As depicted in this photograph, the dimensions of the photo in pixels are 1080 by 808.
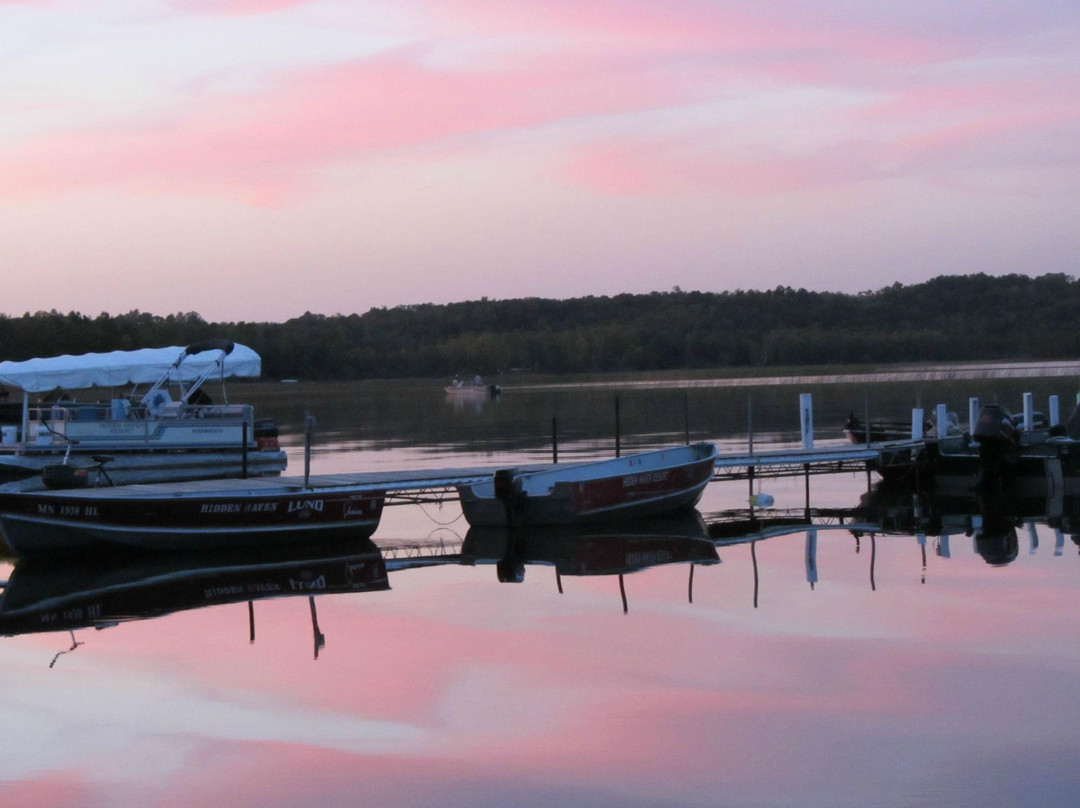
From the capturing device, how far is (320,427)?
61.3 meters

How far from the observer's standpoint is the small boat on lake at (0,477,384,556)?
20438 mm

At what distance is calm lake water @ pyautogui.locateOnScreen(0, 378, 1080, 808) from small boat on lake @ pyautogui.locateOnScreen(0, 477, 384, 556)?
1.21 m

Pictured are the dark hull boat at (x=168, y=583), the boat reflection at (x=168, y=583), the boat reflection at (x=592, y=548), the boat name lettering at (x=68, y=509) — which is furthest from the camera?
the boat reflection at (x=592, y=548)

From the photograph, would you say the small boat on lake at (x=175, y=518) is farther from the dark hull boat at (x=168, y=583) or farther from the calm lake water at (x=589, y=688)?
the calm lake water at (x=589, y=688)

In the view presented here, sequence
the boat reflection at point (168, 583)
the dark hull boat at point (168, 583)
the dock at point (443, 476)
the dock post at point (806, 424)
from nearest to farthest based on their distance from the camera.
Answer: the boat reflection at point (168, 583), the dark hull boat at point (168, 583), the dock at point (443, 476), the dock post at point (806, 424)

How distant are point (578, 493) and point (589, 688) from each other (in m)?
10.8

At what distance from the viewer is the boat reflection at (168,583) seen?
55.9 ft

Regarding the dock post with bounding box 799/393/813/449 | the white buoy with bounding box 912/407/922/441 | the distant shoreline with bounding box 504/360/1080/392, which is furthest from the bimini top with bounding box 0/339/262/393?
the distant shoreline with bounding box 504/360/1080/392

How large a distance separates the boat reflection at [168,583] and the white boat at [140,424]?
10.2 m

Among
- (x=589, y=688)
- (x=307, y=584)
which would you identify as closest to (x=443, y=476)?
(x=307, y=584)

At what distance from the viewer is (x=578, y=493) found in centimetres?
2373

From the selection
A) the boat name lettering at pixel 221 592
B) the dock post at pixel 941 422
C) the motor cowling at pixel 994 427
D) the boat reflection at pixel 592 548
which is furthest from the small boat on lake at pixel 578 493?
the dock post at pixel 941 422

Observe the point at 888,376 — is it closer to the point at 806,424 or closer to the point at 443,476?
the point at 806,424

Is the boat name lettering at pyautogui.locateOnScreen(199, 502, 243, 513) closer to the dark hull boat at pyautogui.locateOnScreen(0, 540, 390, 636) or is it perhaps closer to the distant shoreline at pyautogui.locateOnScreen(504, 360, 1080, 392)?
the dark hull boat at pyautogui.locateOnScreen(0, 540, 390, 636)
